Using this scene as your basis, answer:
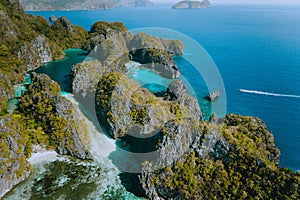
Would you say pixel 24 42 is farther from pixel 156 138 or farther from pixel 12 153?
pixel 156 138

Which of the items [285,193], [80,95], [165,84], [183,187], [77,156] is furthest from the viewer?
[165,84]

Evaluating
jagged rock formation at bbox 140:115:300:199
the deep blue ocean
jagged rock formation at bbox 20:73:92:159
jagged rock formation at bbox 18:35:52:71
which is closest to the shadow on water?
jagged rock formation at bbox 140:115:300:199

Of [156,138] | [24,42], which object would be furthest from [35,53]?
[156,138]

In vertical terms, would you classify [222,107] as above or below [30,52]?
below

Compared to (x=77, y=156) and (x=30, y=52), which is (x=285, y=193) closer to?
(x=77, y=156)

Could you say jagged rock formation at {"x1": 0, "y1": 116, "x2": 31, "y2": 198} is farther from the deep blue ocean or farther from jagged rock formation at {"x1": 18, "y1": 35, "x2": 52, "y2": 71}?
jagged rock formation at {"x1": 18, "y1": 35, "x2": 52, "y2": 71}

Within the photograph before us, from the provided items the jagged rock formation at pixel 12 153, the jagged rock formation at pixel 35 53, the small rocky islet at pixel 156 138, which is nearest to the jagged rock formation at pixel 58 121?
the small rocky islet at pixel 156 138

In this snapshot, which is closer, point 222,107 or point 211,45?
point 222,107

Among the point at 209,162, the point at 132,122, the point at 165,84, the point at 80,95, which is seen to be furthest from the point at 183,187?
the point at 165,84
